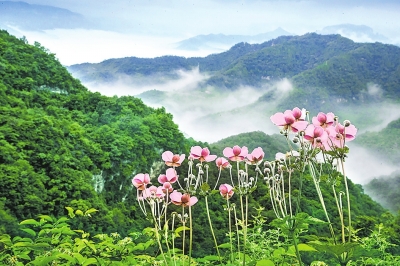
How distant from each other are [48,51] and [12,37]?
10.8 ft

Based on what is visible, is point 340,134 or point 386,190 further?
point 386,190

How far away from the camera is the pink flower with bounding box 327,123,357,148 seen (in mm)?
1864

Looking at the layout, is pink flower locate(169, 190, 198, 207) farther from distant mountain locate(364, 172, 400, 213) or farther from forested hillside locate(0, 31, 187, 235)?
distant mountain locate(364, 172, 400, 213)

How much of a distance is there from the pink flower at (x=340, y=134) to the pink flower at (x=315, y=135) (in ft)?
0.18

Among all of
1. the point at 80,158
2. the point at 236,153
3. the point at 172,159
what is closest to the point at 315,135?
the point at 236,153

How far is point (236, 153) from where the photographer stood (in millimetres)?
2270

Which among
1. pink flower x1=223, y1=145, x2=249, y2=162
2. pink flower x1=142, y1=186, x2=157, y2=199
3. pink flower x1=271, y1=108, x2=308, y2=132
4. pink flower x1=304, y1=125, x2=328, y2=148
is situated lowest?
pink flower x1=142, y1=186, x2=157, y2=199

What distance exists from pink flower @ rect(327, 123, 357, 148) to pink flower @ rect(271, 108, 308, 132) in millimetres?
155

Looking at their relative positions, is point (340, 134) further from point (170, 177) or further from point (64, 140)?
point (64, 140)

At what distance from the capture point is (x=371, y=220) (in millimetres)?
18062

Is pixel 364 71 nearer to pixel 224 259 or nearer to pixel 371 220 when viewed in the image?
pixel 371 220

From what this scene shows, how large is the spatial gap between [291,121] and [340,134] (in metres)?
0.28

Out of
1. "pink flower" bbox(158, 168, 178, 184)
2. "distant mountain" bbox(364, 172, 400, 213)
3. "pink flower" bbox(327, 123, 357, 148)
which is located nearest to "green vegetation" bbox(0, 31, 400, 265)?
"pink flower" bbox(158, 168, 178, 184)

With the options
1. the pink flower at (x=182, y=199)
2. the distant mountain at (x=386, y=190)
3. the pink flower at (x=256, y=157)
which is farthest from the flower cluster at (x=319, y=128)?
the distant mountain at (x=386, y=190)
